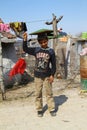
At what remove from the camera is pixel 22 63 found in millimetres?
9164

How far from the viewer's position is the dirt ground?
20.6 ft

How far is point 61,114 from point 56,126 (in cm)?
84

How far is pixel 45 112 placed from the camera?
283 inches

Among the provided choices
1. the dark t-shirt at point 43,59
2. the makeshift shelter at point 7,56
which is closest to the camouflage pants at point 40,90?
the dark t-shirt at point 43,59

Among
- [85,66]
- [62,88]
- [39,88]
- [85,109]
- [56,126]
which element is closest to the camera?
[56,126]

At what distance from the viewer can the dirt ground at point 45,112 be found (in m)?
6.28

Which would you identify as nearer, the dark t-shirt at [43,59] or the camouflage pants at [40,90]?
the dark t-shirt at [43,59]

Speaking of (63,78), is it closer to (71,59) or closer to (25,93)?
(71,59)

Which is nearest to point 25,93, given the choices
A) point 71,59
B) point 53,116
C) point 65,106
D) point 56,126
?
point 65,106

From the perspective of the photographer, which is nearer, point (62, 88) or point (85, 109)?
point (85, 109)

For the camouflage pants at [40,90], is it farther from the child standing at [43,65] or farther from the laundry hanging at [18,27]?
the laundry hanging at [18,27]

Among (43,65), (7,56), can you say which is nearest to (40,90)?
(43,65)

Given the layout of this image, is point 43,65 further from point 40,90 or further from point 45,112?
point 45,112

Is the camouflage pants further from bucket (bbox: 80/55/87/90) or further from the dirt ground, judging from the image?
bucket (bbox: 80/55/87/90)
